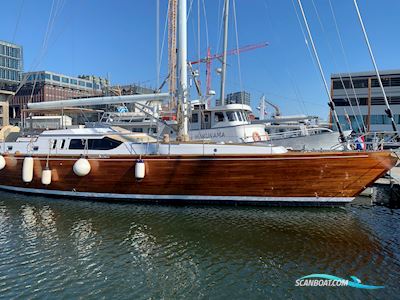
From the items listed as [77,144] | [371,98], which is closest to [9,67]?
[371,98]

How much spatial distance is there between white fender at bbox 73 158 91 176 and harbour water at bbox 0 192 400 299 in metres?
1.26

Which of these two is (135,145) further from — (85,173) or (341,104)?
(341,104)

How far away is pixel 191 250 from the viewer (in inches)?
334

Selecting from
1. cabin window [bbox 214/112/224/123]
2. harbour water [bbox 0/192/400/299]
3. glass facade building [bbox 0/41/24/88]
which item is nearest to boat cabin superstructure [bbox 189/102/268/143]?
cabin window [bbox 214/112/224/123]

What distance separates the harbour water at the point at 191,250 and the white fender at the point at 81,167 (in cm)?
126

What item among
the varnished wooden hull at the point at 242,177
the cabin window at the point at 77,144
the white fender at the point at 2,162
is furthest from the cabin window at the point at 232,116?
the white fender at the point at 2,162

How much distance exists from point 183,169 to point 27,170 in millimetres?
6136

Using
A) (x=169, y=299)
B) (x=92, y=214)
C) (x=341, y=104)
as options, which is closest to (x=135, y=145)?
(x=92, y=214)

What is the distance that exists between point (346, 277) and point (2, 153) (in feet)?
46.1

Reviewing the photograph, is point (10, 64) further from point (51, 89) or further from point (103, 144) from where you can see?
point (103, 144)

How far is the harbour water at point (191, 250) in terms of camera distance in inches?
259

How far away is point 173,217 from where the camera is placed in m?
11.2

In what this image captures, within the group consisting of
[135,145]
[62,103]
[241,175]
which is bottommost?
[241,175]

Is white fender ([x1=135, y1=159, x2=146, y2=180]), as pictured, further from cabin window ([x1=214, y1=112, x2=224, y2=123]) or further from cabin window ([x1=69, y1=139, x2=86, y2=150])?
cabin window ([x1=214, y1=112, x2=224, y2=123])
